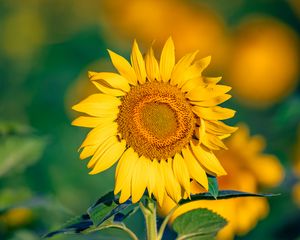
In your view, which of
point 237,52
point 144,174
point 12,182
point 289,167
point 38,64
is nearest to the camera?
point 144,174

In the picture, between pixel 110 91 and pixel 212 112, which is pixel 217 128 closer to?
pixel 212 112

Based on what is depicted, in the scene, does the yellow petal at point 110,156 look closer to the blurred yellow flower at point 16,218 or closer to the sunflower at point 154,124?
the sunflower at point 154,124

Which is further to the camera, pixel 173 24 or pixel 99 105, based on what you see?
pixel 173 24

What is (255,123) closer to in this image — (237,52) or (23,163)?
(237,52)

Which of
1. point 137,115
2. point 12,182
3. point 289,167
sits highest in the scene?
point 137,115

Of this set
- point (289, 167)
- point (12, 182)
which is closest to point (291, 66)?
point (289, 167)

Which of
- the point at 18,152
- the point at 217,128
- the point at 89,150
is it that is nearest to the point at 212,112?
the point at 217,128
